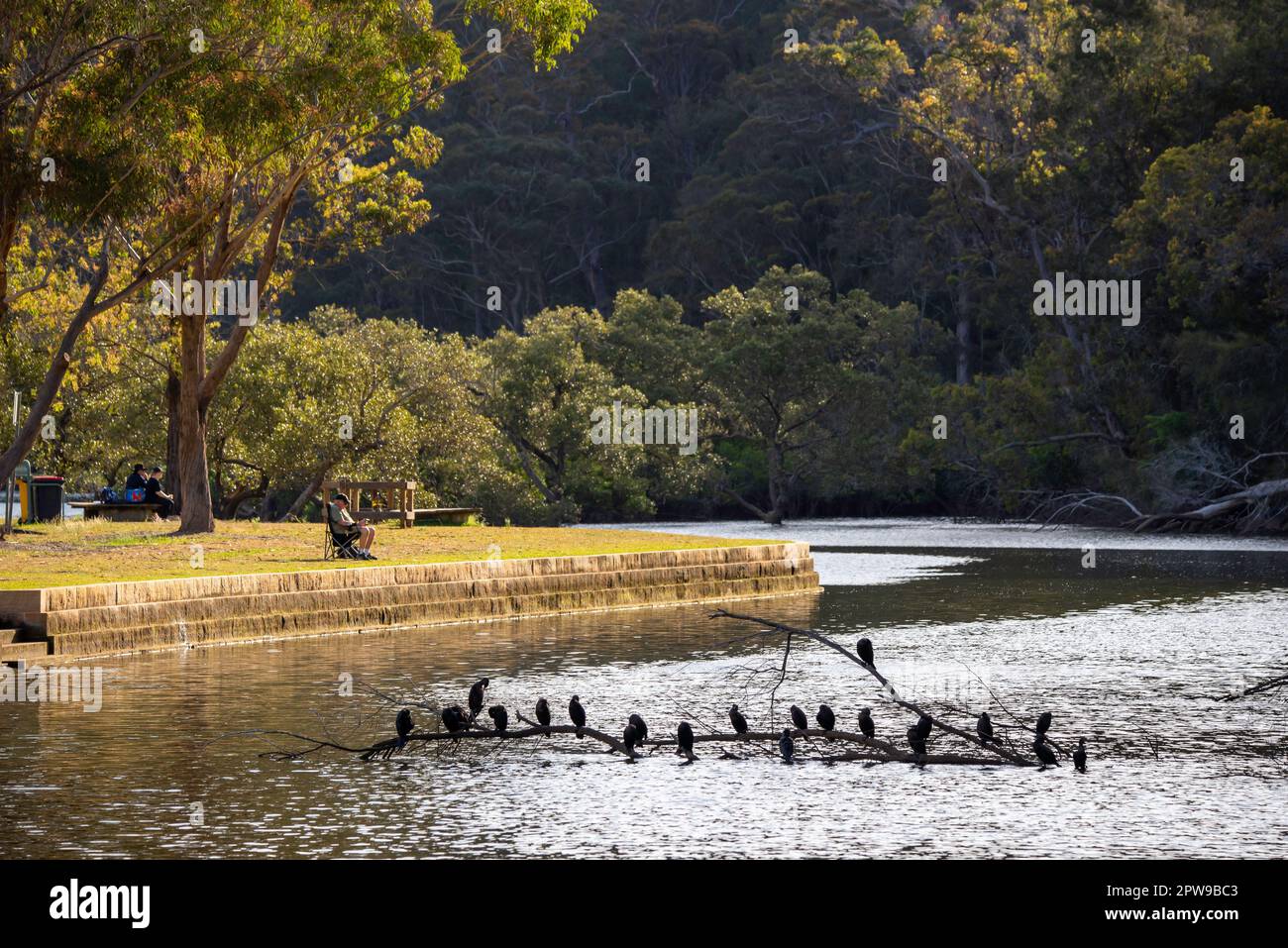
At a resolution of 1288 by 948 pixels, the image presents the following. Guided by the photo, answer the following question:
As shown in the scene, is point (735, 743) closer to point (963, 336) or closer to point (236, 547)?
point (236, 547)

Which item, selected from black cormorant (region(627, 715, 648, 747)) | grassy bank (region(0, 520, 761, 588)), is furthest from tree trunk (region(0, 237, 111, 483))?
black cormorant (region(627, 715, 648, 747))

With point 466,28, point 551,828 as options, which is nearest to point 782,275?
point 466,28

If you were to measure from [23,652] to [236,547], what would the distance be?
8.82 metres

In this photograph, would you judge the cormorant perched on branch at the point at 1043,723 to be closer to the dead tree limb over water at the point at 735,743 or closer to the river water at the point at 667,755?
the dead tree limb over water at the point at 735,743

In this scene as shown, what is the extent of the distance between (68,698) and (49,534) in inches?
535

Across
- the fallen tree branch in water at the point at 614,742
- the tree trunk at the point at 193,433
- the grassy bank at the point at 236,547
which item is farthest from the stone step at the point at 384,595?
the tree trunk at the point at 193,433

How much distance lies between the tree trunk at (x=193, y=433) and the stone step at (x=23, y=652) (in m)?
11.6

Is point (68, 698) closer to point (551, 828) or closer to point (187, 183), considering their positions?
point (551, 828)

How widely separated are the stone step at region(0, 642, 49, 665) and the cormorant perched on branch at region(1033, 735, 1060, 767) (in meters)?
9.64

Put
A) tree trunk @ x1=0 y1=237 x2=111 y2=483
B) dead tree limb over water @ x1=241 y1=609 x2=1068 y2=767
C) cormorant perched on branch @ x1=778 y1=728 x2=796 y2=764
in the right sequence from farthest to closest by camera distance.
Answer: tree trunk @ x1=0 y1=237 x2=111 y2=483, cormorant perched on branch @ x1=778 y1=728 x2=796 y2=764, dead tree limb over water @ x1=241 y1=609 x2=1068 y2=767

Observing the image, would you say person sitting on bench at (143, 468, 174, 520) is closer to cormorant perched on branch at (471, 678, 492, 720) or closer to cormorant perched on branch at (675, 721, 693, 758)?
cormorant perched on branch at (471, 678, 492, 720)

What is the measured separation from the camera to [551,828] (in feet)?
31.7

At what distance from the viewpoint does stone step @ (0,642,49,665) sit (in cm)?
1628

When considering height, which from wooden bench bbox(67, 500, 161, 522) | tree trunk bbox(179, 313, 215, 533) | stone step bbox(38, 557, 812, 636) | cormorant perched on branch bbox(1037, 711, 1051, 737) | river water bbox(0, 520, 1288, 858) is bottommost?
river water bbox(0, 520, 1288, 858)
